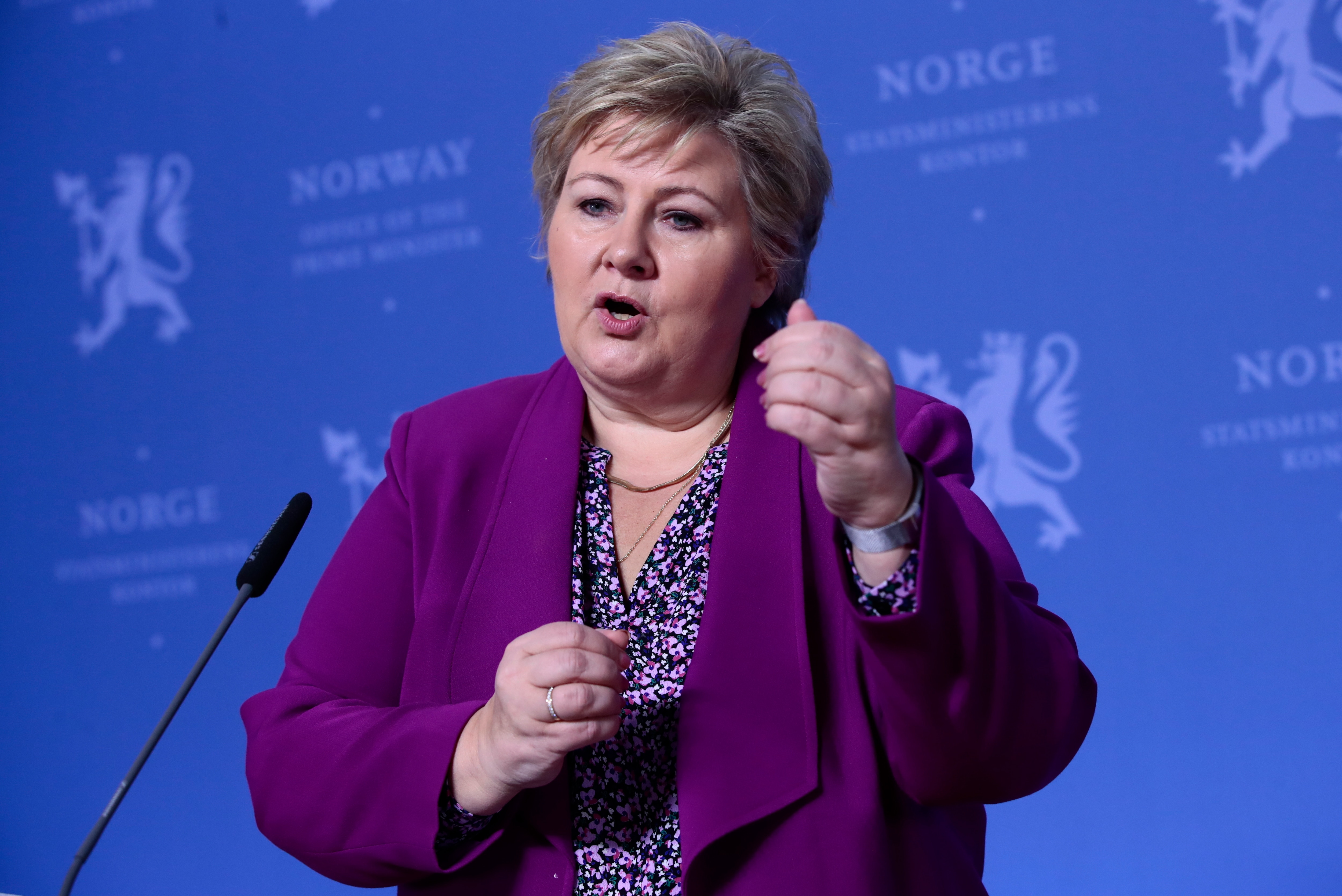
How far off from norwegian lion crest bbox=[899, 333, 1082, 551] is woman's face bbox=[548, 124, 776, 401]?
1039 mm

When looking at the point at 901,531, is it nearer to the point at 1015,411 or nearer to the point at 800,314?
the point at 800,314

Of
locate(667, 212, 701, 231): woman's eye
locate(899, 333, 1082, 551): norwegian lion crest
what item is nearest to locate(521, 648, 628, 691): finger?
locate(667, 212, 701, 231): woman's eye

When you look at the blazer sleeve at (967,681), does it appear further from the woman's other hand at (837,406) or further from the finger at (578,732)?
the finger at (578,732)

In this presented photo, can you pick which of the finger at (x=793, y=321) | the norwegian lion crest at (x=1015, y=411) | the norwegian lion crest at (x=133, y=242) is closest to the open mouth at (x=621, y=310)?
the finger at (x=793, y=321)

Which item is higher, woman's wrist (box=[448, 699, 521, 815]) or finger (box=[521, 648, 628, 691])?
finger (box=[521, 648, 628, 691])

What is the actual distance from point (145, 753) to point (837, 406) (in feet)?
2.29

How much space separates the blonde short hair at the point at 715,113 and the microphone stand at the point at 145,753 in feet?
1.86

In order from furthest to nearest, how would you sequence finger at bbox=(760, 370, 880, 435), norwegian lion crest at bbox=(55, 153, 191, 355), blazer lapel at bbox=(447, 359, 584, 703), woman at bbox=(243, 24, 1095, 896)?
1. norwegian lion crest at bbox=(55, 153, 191, 355)
2. blazer lapel at bbox=(447, 359, 584, 703)
3. woman at bbox=(243, 24, 1095, 896)
4. finger at bbox=(760, 370, 880, 435)

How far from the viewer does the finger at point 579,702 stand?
2.84 ft

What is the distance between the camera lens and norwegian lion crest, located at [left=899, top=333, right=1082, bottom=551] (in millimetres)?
2100

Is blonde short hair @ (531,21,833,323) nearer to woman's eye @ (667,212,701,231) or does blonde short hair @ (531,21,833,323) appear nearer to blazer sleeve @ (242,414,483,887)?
woman's eye @ (667,212,701,231)

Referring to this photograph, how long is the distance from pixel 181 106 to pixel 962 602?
7.94 ft

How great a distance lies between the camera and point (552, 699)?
870 mm

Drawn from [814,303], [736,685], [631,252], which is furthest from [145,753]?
[814,303]
